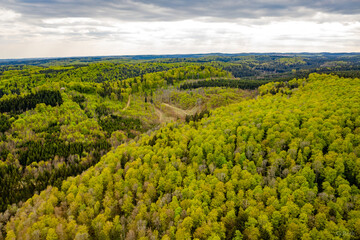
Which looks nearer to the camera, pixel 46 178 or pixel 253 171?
pixel 253 171

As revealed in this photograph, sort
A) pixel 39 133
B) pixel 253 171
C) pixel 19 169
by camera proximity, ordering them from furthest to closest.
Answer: pixel 39 133 < pixel 19 169 < pixel 253 171

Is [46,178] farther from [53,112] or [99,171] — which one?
[53,112]

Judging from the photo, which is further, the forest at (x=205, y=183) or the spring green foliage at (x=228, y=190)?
the forest at (x=205, y=183)

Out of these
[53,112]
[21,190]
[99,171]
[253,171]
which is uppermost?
[53,112]

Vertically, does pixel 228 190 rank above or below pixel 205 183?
above

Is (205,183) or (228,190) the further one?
(205,183)

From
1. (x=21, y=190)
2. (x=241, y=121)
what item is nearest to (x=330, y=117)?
(x=241, y=121)

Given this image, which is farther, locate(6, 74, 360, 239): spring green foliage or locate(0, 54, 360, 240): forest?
locate(0, 54, 360, 240): forest

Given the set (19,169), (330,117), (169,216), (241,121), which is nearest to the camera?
(169,216)
